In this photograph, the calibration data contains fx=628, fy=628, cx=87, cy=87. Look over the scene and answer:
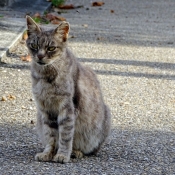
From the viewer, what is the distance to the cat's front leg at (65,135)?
5.32m

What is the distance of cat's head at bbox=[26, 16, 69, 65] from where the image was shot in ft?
17.3

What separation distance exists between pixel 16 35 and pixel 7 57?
1304 mm

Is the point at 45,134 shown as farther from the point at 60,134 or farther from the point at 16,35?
the point at 16,35

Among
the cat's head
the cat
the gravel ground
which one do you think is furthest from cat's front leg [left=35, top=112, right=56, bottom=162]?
the cat's head

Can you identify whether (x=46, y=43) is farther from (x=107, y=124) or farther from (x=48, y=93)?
(x=107, y=124)

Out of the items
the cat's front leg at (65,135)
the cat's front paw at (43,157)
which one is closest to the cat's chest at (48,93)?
the cat's front leg at (65,135)

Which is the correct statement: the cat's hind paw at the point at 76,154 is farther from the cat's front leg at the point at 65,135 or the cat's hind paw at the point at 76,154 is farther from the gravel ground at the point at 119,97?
the cat's front leg at the point at 65,135

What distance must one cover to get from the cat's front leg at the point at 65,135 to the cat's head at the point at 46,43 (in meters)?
0.47

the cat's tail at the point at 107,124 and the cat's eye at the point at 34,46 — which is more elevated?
the cat's eye at the point at 34,46

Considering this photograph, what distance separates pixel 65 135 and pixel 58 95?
0.35m

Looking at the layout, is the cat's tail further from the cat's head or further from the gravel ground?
Answer: the cat's head

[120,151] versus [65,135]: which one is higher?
[65,135]

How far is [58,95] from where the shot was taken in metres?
5.30

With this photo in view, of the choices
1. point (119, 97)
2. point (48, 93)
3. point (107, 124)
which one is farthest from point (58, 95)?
point (119, 97)
